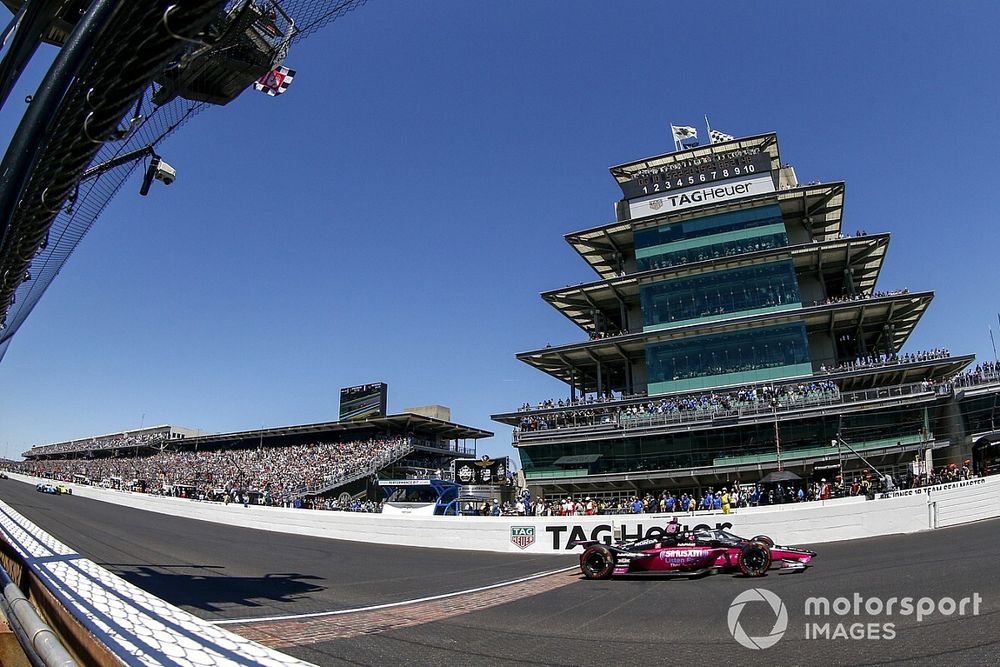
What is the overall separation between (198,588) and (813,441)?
37.1 metres

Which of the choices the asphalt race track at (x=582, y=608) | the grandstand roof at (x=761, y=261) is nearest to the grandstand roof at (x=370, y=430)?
the grandstand roof at (x=761, y=261)

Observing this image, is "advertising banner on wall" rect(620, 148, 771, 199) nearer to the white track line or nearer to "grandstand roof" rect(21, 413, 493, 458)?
"grandstand roof" rect(21, 413, 493, 458)

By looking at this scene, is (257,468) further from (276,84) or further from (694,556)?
(276,84)

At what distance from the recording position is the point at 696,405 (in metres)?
41.8

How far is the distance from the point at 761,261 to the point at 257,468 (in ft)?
178

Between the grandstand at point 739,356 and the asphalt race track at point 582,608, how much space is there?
21.6m

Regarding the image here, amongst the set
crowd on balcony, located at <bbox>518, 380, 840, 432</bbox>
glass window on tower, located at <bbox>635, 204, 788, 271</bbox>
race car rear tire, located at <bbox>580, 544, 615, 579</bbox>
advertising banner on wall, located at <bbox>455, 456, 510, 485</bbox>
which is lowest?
race car rear tire, located at <bbox>580, 544, 615, 579</bbox>

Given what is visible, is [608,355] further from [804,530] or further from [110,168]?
[110,168]

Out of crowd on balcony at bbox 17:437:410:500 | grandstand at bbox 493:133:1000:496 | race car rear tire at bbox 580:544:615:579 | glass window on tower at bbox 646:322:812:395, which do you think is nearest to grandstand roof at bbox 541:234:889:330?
grandstand at bbox 493:133:1000:496

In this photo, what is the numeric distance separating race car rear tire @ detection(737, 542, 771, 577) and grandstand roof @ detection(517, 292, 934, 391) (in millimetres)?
31845

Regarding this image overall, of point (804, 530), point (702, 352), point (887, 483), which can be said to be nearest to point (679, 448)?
point (702, 352)

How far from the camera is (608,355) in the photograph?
165 ft

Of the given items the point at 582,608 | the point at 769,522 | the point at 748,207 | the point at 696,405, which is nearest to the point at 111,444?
the point at 696,405

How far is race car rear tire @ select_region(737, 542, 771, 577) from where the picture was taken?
502 inches
